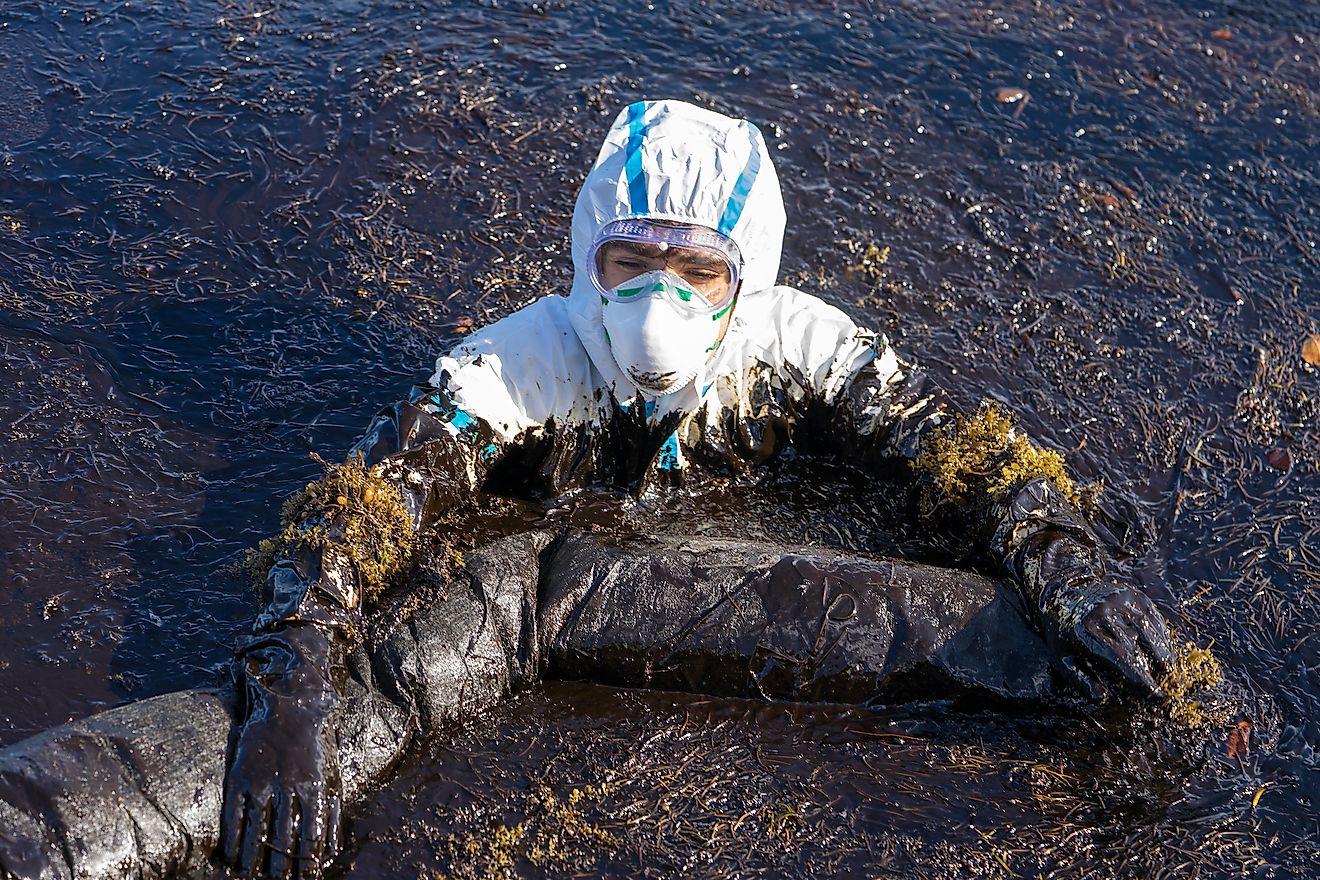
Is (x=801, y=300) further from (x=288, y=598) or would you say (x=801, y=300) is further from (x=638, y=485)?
(x=288, y=598)

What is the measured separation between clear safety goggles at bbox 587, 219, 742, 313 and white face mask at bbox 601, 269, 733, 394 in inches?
0.5

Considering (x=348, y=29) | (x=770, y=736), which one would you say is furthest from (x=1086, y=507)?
(x=348, y=29)

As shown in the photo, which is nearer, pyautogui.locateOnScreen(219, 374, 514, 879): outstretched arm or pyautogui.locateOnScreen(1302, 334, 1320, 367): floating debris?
pyautogui.locateOnScreen(219, 374, 514, 879): outstretched arm

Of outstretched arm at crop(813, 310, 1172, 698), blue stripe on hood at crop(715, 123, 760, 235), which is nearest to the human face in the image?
blue stripe on hood at crop(715, 123, 760, 235)

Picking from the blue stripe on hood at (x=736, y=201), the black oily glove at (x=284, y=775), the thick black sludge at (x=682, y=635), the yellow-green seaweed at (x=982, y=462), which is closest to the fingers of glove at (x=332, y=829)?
the black oily glove at (x=284, y=775)

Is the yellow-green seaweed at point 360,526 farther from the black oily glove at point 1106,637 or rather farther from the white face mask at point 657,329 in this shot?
the black oily glove at point 1106,637

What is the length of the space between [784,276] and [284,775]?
12.7 feet

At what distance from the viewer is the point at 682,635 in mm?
4289

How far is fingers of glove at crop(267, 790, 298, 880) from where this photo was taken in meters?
3.57

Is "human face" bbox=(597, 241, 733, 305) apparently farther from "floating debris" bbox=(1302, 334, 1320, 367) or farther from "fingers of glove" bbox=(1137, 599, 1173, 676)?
"floating debris" bbox=(1302, 334, 1320, 367)

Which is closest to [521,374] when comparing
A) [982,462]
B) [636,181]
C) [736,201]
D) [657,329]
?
[657,329]

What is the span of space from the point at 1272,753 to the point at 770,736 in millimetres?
1801

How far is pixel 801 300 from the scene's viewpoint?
523cm

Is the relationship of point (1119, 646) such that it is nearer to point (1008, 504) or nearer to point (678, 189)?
point (1008, 504)
